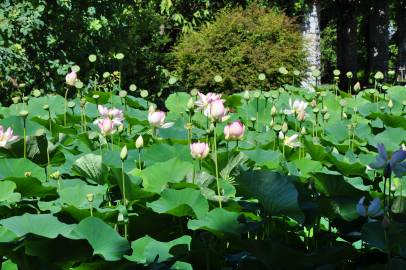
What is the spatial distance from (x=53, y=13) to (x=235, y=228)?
5.22m

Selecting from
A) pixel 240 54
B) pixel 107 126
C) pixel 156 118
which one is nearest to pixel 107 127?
pixel 107 126

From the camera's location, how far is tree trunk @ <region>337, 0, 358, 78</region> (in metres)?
16.5

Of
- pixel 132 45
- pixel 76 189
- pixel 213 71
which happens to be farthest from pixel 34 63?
pixel 76 189

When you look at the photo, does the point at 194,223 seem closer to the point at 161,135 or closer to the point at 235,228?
the point at 235,228

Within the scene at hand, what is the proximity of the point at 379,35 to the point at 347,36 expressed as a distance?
119cm

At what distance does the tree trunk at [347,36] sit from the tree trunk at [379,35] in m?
0.48

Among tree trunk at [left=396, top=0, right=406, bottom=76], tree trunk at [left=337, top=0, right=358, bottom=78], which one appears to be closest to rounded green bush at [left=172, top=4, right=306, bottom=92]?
tree trunk at [left=337, top=0, right=358, bottom=78]

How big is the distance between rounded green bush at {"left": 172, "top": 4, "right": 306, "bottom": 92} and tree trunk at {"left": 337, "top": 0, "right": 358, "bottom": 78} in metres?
7.64

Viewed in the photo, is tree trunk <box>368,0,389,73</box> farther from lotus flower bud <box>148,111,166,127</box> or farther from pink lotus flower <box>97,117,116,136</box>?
pink lotus flower <box>97,117,116,136</box>

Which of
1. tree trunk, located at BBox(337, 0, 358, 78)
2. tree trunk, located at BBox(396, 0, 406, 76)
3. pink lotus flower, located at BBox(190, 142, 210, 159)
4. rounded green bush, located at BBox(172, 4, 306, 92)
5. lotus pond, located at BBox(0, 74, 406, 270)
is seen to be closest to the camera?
lotus pond, located at BBox(0, 74, 406, 270)

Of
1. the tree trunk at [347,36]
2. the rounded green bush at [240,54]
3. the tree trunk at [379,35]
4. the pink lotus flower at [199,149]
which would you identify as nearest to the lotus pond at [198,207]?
the pink lotus flower at [199,149]

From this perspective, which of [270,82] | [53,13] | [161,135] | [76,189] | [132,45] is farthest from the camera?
[270,82]

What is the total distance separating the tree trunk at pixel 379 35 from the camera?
1603 centimetres

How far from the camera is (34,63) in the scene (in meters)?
6.62
